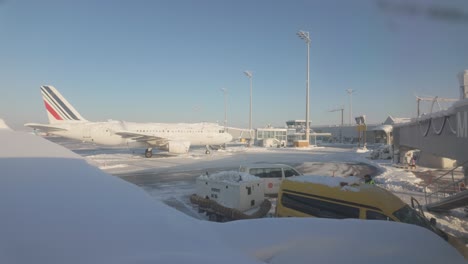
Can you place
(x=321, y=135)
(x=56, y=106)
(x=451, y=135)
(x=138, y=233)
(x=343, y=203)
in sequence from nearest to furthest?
1. (x=138, y=233)
2. (x=343, y=203)
3. (x=451, y=135)
4. (x=56, y=106)
5. (x=321, y=135)

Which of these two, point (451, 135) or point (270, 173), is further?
point (270, 173)

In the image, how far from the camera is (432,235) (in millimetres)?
3115

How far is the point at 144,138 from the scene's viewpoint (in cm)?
3225

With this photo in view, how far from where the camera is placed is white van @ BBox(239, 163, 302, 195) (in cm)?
1371

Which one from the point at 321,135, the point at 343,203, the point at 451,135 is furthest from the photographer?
the point at 321,135

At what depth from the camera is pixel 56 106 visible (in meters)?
32.1

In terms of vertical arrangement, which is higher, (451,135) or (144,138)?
(451,135)

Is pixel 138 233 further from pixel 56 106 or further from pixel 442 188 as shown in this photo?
pixel 56 106

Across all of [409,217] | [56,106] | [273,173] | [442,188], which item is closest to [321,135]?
[56,106]

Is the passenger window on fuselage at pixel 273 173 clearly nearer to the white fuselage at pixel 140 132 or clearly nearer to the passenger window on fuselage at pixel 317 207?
the passenger window on fuselage at pixel 317 207

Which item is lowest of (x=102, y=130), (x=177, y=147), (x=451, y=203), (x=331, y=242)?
(x=451, y=203)

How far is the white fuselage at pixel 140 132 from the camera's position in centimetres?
3198

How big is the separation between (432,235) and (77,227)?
11.3ft

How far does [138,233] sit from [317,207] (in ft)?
20.9
